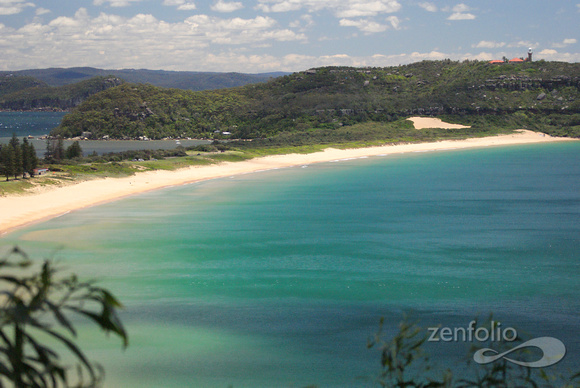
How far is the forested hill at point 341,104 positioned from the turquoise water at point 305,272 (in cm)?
5394

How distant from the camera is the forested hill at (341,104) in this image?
9275cm

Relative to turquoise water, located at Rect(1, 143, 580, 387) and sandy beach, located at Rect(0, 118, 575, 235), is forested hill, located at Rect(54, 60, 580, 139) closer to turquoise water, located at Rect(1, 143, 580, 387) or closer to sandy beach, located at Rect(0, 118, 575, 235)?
sandy beach, located at Rect(0, 118, 575, 235)

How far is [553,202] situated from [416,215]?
30.1ft

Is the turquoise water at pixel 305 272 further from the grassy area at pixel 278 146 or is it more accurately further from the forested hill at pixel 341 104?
the forested hill at pixel 341 104

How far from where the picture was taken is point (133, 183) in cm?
3900

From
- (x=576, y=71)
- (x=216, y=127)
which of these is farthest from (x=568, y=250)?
(x=576, y=71)

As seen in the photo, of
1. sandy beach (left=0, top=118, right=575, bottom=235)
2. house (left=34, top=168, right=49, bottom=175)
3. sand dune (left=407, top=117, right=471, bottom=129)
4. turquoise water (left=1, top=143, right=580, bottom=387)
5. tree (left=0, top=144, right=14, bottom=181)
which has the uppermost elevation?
sand dune (left=407, top=117, right=471, bottom=129)

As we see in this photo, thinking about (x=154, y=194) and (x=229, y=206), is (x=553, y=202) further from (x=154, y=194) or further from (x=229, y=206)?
(x=154, y=194)

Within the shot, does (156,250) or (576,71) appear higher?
(576,71)

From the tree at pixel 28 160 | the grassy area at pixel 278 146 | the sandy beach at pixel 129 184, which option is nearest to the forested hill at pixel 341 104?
the grassy area at pixel 278 146

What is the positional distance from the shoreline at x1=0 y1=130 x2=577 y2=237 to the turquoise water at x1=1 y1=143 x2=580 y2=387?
1487 mm

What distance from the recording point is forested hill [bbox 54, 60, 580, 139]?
92.8 meters

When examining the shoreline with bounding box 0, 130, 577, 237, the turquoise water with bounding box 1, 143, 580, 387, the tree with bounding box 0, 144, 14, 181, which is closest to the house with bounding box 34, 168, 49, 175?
the tree with bounding box 0, 144, 14, 181

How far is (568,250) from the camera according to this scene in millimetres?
20797
